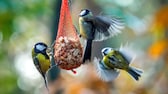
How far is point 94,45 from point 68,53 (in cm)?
194

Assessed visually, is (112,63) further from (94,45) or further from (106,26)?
(94,45)

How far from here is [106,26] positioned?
1090 mm

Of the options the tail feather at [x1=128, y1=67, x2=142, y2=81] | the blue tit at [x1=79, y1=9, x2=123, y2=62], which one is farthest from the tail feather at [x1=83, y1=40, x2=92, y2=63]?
the tail feather at [x1=128, y1=67, x2=142, y2=81]

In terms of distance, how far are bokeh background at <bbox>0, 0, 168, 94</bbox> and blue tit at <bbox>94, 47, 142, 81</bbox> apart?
0.04 m

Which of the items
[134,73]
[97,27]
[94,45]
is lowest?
[94,45]

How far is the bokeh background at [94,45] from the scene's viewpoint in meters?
2.06

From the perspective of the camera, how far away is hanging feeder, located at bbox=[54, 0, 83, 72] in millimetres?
1184

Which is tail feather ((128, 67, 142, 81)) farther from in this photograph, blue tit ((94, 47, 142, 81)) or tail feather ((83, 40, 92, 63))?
tail feather ((83, 40, 92, 63))

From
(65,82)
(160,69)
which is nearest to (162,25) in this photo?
(160,69)

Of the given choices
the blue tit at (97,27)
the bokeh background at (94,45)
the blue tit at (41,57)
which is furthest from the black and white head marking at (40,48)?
the bokeh background at (94,45)

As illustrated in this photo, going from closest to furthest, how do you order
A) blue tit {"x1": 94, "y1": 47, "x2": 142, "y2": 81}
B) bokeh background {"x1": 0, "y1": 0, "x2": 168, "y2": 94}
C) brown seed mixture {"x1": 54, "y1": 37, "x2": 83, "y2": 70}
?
blue tit {"x1": 94, "y1": 47, "x2": 142, "y2": 81} → brown seed mixture {"x1": 54, "y1": 37, "x2": 83, "y2": 70} → bokeh background {"x1": 0, "y1": 0, "x2": 168, "y2": 94}

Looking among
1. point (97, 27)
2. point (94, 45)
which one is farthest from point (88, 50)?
point (94, 45)

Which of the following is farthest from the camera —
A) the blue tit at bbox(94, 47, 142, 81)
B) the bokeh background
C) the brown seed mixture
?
the bokeh background

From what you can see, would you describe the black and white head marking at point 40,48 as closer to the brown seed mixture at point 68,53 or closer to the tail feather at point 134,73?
the brown seed mixture at point 68,53
